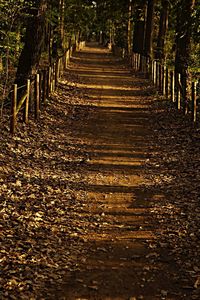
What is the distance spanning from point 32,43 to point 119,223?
8.72 meters

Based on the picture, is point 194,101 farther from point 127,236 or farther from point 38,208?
point 127,236

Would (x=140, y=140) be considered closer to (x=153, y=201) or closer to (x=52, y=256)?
(x=153, y=201)

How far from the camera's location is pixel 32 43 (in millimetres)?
14664

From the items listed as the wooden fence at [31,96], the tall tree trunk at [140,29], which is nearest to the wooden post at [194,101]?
the wooden fence at [31,96]

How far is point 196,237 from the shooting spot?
7.12 metres

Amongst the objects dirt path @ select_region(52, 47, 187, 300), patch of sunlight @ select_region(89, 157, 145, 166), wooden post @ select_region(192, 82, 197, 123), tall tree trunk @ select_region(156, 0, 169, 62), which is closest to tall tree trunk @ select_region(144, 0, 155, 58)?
tall tree trunk @ select_region(156, 0, 169, 62)

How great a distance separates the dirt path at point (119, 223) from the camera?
569 centimetres

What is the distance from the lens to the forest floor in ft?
19.0

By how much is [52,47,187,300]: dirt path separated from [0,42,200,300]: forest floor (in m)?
0.01

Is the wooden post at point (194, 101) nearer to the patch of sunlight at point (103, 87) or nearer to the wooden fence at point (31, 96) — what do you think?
the wooden fence at point (31, 96)

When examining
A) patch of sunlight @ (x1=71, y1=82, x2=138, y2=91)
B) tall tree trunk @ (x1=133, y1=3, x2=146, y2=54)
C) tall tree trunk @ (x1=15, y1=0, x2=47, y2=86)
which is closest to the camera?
Answer: tall tree trunk @ (x1=15, y1=0, x2=47, y2=86)

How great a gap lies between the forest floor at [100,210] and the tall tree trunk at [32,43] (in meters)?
1.53

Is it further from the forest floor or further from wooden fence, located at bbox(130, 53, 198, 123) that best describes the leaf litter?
wooden fence, located at bbox(130, 53, 198, 123)

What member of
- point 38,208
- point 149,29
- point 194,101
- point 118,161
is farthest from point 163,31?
point 38,208
